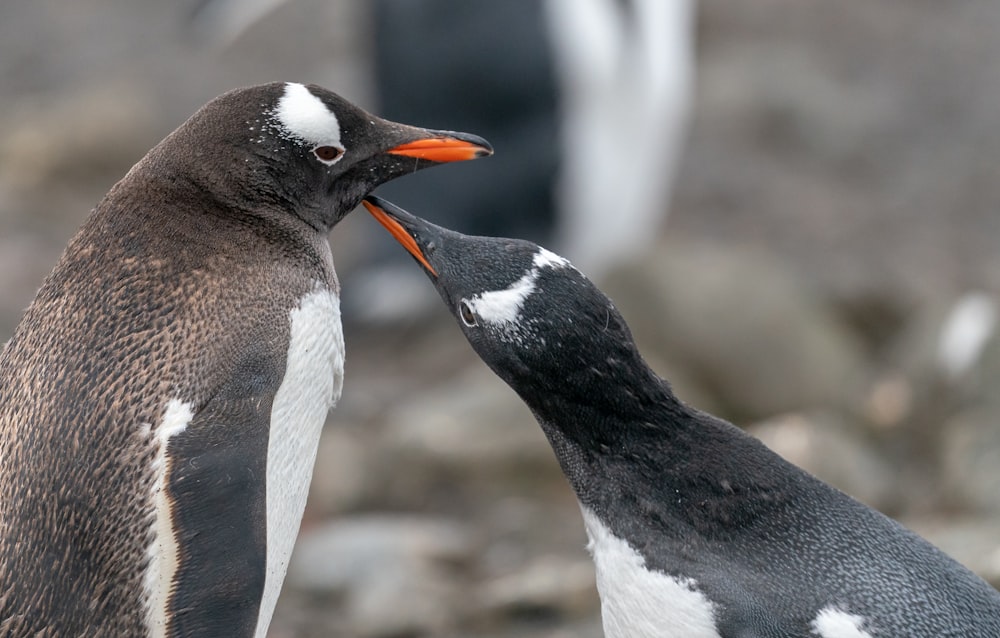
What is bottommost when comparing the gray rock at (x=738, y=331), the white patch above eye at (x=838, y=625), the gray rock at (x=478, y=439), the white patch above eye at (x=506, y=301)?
the white patch above eye at (x=838, y=625)

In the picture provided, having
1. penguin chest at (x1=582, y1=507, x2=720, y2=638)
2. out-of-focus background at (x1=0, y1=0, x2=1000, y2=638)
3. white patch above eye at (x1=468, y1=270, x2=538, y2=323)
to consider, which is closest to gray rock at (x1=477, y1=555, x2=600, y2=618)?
out-of-focus background at (x1=0, y1=0, x2=1000, y2=638)

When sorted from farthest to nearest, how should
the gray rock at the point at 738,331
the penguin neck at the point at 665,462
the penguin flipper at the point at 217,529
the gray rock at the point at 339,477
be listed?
1. the gray rock at the point at 738,331
2. the gray rock at the point at 339,477
3. the penguin neck at the point at 665,462
4. the penguin flipper at the point at 217,529

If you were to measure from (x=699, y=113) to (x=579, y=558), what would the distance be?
421 cm

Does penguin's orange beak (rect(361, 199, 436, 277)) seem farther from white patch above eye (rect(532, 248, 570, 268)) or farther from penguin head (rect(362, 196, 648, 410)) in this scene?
white patch above eye (rect(532, 248, 570, 268))

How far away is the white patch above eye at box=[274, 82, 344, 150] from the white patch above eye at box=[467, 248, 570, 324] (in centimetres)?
40

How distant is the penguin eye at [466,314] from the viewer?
2.57 meters

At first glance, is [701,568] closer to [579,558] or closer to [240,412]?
[240,412]

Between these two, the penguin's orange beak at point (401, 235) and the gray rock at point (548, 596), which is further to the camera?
the gray rock at point (548, 596)

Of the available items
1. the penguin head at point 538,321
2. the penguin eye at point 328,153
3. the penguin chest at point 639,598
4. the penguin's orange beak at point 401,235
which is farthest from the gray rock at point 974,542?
the penguin eye at point 328,153

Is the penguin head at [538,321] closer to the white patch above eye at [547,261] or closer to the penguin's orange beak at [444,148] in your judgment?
the white patch above eye at [547,261]

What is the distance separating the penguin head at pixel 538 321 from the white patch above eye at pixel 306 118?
1.03 ft

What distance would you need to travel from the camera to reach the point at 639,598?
248 cm

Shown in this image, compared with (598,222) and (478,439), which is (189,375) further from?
(598,222)

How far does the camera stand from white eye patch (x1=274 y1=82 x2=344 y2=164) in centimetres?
256
